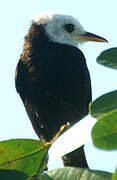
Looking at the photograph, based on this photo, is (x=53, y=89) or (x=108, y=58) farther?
(x=53, y=89)

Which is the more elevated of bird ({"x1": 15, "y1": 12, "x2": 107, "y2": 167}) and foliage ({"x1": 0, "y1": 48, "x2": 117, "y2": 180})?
foliage ({"x1": 0, "y1": 48, "x2": 117, "y2": 180})

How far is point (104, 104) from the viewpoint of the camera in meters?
1.39

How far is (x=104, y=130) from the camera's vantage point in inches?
47.8

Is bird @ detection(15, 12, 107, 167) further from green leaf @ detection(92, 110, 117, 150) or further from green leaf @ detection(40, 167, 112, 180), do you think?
green leaf @ detection(92, 110, 117, 150)

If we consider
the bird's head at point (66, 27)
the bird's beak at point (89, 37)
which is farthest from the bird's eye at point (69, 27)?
the bird's beak at point (89, 37)

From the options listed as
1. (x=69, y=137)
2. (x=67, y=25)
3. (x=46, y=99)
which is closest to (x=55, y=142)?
(x=69, y=137)

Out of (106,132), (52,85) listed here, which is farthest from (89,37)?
(106,132)

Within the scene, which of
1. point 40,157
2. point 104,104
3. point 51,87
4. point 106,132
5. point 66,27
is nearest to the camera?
point 106,132

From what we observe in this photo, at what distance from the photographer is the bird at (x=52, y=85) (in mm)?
4320

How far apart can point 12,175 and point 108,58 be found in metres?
0.56

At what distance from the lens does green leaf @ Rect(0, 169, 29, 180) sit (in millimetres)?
1433

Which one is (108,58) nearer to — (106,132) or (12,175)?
(106,132)

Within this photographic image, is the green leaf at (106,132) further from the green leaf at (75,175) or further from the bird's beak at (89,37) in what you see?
the bird's beak at (89,37)

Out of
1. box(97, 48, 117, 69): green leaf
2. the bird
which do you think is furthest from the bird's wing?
box(97, 48, 117, 69): green leaf
